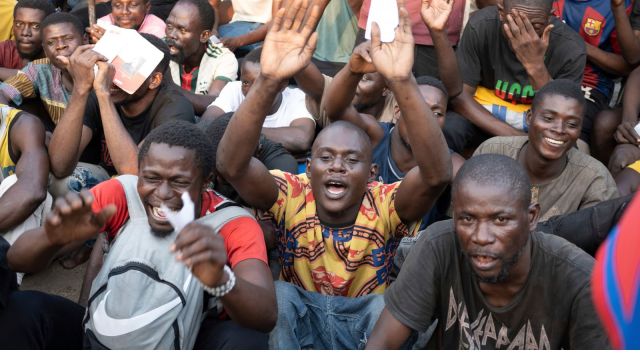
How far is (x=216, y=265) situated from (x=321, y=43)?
3.61 meters

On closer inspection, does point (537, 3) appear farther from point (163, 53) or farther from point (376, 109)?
point (163, 53)

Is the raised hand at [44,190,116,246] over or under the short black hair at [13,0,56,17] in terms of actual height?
over

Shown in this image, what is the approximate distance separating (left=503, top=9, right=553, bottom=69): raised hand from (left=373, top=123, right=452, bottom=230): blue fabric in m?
0.85

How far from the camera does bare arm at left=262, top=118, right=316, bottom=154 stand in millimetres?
5023

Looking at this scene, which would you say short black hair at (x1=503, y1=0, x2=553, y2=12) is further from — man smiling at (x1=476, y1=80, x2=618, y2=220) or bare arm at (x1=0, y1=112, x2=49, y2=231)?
bare arm at (x1=0, y1=112, x2=49, y2=231)

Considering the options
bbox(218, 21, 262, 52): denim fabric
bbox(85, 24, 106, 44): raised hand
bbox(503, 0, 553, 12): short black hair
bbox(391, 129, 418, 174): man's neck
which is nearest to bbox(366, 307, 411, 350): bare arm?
bbox(391, 129, 418, 174): man's neck

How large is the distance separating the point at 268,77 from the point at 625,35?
9.47 feet

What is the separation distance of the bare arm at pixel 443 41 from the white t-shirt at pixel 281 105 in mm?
822

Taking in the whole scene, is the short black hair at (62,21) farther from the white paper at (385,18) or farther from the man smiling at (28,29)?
the white paper at (385,18)

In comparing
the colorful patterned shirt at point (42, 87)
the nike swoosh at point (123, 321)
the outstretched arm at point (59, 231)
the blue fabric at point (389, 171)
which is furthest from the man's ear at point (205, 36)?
the nike swoosh at point (123, 321)

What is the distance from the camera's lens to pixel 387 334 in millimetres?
3350

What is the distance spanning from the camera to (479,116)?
17.3ft

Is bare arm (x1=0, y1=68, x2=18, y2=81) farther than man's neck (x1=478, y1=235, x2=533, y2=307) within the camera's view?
Yes

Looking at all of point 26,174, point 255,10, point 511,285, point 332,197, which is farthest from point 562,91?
point 255,10
